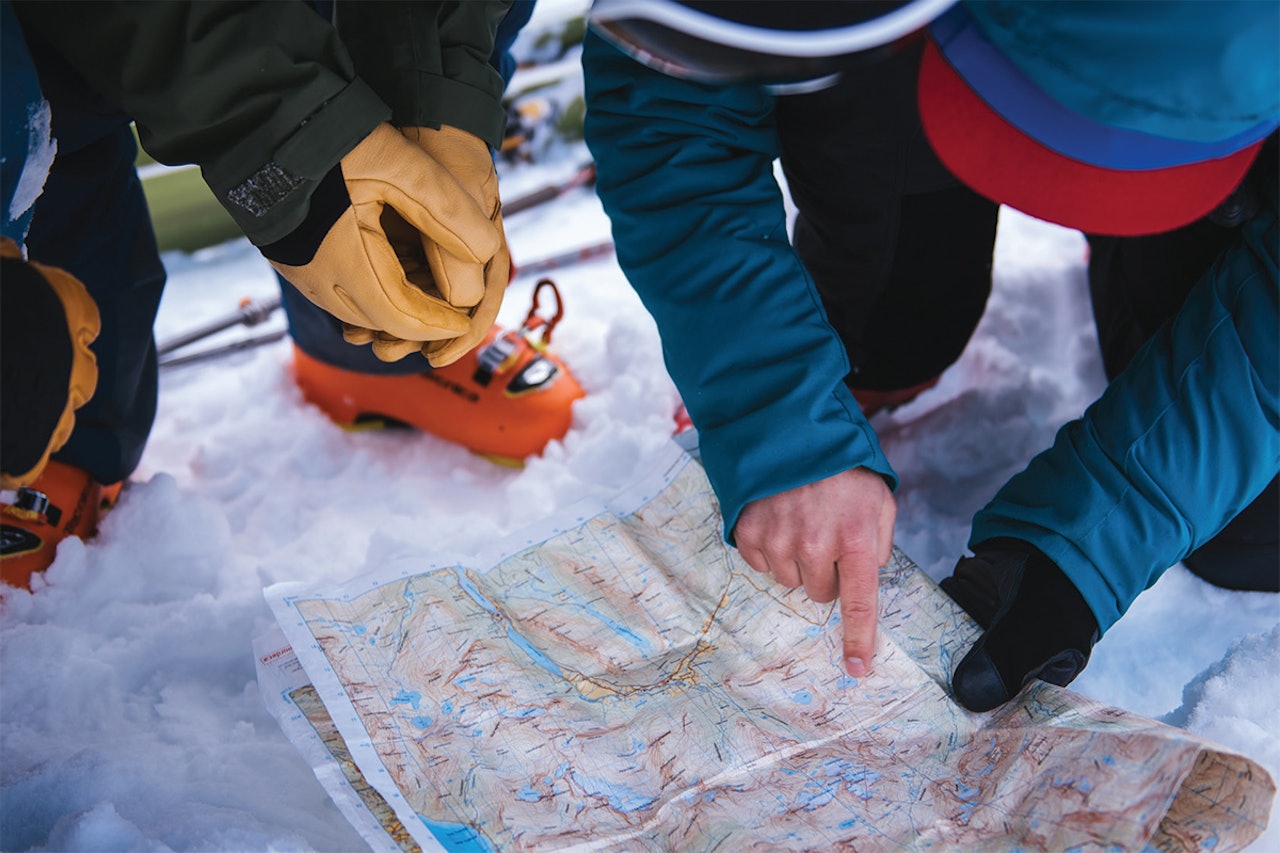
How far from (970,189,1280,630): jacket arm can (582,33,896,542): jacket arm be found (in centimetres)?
18

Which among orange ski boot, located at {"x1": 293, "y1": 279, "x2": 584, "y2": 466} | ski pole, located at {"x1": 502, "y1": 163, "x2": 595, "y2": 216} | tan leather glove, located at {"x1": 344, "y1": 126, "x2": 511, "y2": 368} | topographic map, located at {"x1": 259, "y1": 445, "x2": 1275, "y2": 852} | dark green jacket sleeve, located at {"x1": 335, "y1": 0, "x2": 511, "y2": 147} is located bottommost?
ski pole, located at {"x1": 502, "y1": 163, "x2": 595, "y2": 216}

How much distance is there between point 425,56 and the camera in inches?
38.3

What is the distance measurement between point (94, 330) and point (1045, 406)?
1.11m

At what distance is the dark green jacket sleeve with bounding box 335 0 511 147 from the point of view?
969 mm

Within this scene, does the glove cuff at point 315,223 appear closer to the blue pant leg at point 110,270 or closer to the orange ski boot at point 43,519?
the blue pant leg at point 110,270

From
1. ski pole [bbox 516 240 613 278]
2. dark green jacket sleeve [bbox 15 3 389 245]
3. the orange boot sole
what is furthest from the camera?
ski pole [bbox 516 240 613 278]

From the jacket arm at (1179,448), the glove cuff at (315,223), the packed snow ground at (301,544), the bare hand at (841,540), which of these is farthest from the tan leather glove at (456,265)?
the jacket arm at (1179,448)

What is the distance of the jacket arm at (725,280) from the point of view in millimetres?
895

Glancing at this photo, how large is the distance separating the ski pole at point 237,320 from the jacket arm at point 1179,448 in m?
1.18

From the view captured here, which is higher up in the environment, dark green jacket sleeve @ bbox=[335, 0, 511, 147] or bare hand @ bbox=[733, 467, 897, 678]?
dark green jacket sleeve @ bbox=[335, 0, 511, 147]

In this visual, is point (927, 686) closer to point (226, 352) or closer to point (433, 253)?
point (433, 253)

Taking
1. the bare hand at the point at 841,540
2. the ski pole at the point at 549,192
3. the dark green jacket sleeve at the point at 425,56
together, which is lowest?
the ski pole at the point at 549,192

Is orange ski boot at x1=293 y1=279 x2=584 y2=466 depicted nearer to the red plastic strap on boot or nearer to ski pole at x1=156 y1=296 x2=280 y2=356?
the red plastic strap on boot

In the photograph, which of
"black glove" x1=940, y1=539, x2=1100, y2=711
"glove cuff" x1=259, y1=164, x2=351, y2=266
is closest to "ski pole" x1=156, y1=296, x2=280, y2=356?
"glove cuff" x1=259, y1=164, x2=351, y2=266
